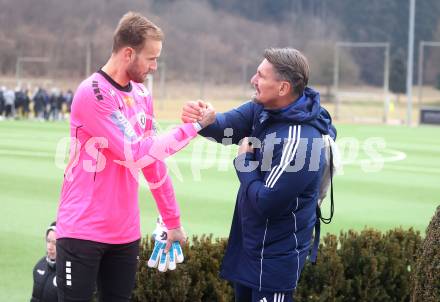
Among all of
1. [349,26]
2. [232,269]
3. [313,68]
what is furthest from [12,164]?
[349,26]

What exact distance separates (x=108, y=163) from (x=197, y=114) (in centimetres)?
64

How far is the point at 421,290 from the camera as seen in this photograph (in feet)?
16.7

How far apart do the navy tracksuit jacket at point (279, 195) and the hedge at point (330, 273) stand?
62.7 inches

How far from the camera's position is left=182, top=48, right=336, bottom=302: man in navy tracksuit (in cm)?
447

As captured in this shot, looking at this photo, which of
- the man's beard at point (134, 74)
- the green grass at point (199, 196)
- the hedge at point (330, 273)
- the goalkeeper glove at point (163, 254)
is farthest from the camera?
the green grass at point (199, 196)

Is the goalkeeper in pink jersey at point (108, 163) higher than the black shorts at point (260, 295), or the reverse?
the goalkeeper in pink jersey at point (108, 163)

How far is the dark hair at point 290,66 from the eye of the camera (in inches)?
178

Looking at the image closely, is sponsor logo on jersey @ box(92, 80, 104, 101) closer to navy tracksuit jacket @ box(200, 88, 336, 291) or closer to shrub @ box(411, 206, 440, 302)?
navy tracksuit jacket @ box(200, 88, 336, 291)

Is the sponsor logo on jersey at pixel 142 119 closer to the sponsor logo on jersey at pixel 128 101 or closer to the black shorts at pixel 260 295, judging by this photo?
the sponsor logo on jersey at pixel 128 101

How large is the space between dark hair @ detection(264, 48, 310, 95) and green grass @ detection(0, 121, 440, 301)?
4.21m

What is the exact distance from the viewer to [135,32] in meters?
4.54

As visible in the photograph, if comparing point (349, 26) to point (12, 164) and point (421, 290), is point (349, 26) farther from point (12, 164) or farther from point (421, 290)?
point (421, 290)

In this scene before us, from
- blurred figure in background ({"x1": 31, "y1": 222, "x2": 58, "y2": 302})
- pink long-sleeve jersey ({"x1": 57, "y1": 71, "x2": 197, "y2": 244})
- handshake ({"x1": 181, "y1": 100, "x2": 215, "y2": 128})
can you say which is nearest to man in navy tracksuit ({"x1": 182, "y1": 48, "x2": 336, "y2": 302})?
handshake ({"x1": 181, "y1": 100, "x2": 215, "y2": 128})

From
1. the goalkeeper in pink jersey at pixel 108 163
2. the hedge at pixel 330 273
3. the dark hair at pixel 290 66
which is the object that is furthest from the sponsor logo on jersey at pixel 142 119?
the hedge at pixel 330 273
